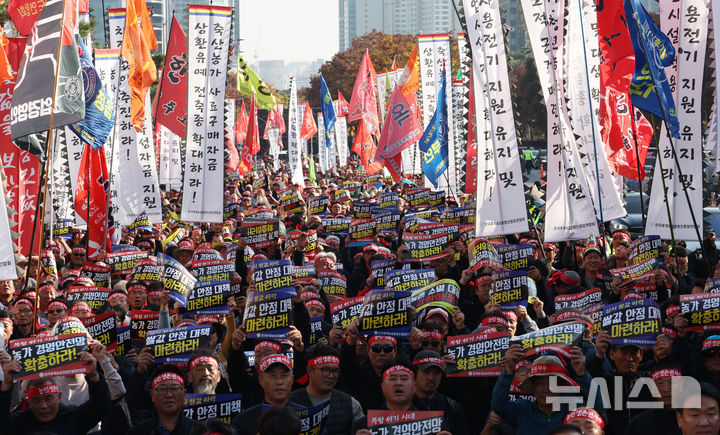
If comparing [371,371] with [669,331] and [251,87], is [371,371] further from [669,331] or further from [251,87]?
[251,87]

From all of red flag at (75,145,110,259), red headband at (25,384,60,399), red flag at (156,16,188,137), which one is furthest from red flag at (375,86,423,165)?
red headband at (25,384,60,399)

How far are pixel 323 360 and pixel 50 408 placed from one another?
6.11 ft

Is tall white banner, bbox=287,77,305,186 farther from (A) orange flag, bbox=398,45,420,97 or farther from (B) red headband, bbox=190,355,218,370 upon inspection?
(B) red headband, bbox=190,355,218,370

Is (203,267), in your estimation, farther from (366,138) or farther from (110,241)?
(366,138)

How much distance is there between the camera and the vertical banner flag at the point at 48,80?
355 inches

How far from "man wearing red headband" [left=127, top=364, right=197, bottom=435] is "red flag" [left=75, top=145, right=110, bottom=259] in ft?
27.4

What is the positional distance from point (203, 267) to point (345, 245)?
5730 mm

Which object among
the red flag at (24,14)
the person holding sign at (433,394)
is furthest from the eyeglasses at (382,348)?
the red flag at (24,14)

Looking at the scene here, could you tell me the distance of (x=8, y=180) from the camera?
13492 mm

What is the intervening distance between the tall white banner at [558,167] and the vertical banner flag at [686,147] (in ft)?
2.50

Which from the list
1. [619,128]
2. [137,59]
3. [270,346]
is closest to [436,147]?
[619,128]

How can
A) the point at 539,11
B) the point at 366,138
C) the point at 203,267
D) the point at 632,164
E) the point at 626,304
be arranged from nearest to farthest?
the point at 626,304, the point at 203,267, the point at 539,11, the point at 632,164, the point at 366,138

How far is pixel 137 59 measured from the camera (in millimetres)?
16750

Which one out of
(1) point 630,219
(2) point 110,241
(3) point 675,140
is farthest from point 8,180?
(1) point 630,219
